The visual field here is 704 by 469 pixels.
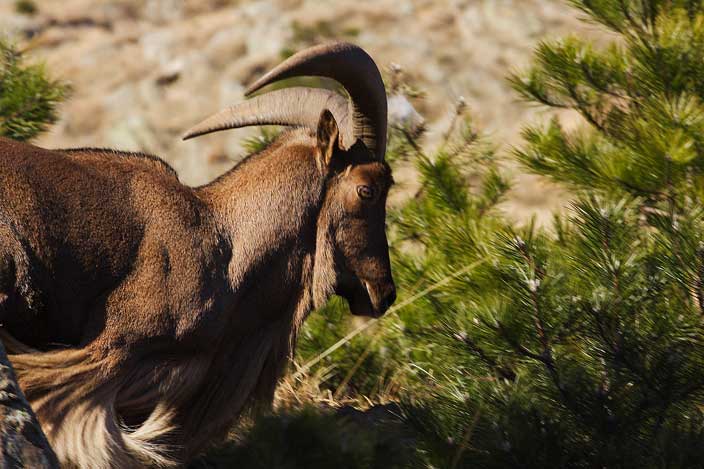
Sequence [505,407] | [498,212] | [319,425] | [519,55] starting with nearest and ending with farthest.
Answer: [319,425], [505,407], [498,212], [519,55]

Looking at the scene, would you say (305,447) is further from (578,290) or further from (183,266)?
(578,290)

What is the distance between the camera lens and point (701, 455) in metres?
4.30

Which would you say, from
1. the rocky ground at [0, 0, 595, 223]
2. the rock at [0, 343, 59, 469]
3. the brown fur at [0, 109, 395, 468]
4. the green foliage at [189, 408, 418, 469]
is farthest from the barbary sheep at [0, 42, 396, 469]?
the rocky ground at [0, 0, 595, 223]

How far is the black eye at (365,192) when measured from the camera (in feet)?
19.0

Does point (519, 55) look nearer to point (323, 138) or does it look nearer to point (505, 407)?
point (323, 138)

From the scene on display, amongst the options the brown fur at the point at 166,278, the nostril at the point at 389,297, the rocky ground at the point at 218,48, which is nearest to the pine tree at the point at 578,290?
the nostril at the point at 389,297

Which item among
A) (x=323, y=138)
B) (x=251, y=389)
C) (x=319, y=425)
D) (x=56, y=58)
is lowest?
(x=319, y=425)

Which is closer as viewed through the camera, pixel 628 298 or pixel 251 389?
pixel 628 298

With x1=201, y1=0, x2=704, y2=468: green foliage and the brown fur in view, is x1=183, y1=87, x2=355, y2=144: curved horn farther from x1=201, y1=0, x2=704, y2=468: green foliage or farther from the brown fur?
x1=201, y1=0, x2=704, y2=468: green foliage

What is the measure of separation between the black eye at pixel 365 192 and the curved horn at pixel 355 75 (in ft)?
0.80

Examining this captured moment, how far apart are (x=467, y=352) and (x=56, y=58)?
52.8 ft

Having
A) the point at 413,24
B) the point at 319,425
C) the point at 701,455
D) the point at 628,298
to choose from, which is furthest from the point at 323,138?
the point at 413,24

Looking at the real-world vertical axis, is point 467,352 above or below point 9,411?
above

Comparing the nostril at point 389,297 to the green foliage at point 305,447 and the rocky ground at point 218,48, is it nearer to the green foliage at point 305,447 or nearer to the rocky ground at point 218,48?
the green foliage at point 305,447
